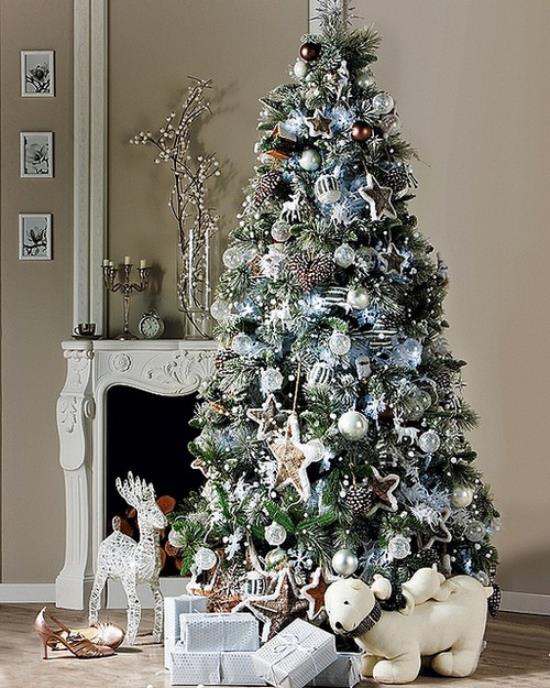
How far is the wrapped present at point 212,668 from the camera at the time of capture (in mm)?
3850

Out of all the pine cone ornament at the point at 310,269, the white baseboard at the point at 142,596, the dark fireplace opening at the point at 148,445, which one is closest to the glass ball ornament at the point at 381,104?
the pine cone ornament at the point at 310,269

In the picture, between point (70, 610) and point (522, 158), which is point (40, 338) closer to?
point (70, 610)

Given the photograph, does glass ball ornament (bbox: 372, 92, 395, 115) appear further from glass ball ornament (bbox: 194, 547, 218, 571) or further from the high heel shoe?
the high heel shoe

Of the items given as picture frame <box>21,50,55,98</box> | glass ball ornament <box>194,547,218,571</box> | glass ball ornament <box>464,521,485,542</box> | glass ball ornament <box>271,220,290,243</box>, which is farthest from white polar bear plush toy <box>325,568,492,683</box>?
picture frame <box>21,50,55,98</box>

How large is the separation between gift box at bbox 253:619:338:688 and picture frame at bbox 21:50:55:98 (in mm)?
2786

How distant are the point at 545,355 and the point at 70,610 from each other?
2321 mm

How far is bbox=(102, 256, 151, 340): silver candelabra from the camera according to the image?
5.27 metres

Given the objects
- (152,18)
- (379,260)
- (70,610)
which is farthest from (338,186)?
(70,610)

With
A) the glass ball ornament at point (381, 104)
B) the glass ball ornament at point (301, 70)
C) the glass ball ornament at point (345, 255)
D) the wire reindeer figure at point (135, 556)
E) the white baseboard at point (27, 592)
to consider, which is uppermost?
the glass ball ornament at point (301, 70)

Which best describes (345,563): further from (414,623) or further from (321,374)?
(321,374)

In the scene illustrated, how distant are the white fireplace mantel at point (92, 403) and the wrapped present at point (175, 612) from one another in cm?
124

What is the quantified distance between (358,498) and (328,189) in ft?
3.44

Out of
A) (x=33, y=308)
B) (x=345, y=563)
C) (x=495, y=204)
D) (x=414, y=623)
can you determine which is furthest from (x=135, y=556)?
(x=495, y=204)

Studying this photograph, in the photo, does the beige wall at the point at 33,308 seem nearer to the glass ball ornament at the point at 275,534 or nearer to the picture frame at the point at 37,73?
the picture frame at the point at 37,73
